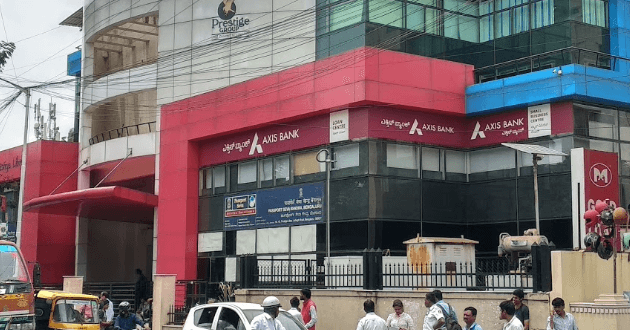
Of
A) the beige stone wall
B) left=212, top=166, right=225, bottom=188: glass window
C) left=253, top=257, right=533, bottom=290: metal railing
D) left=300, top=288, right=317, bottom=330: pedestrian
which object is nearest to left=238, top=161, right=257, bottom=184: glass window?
left=212, top=166, right=225, bottom=188: glass window

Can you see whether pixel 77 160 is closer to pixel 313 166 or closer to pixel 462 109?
pixel 313 166

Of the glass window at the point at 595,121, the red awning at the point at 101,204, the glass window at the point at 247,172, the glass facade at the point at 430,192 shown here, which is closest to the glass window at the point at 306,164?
the glass facade at the point at 430,192

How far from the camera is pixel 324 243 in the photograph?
1137 inches

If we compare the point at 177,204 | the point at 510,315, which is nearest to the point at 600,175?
the point at 510,315

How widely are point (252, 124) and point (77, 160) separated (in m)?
15.8

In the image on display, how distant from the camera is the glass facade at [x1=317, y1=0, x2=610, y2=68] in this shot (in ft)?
95.2

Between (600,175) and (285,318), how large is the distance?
14.6 meters

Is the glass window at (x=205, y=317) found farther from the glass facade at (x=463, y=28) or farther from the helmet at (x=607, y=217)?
the glass facade at (x=463, y=28)

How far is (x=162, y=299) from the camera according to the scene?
92.2 feet

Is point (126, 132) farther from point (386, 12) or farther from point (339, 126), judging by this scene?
point (386, 12)

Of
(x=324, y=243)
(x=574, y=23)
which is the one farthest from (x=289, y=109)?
(x=574, y=23)

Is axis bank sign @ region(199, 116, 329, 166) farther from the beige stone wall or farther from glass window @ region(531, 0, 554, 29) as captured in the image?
glass window @ region(531, 0, 554, 29)

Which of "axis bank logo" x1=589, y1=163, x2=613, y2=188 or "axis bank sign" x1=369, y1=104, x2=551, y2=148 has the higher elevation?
"axis bank sign" x1=369, y1=104, x2=551, y2=148

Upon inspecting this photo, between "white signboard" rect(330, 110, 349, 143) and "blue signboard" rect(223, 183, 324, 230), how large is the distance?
1729 millimetres
